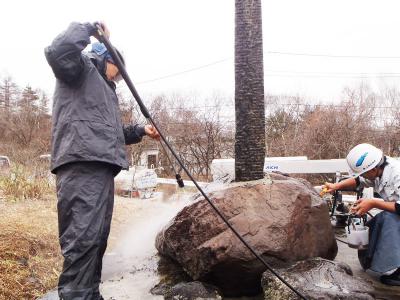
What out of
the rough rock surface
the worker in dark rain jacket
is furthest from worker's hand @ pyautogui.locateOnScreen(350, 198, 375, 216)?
the worker in dark rain jacket

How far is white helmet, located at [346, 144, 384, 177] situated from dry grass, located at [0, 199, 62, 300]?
3.21 metres

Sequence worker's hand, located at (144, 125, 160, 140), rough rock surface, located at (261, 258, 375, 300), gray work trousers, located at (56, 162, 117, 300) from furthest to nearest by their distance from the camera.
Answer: worker's hand, located at (144, 125, 160, 140), rough rock surface, located at (261, 258, 375, 300), gray work trousers, located at (56, 162, 117, 300)

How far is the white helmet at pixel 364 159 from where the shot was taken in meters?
4.07

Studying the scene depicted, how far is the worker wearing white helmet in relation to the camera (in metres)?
3.77

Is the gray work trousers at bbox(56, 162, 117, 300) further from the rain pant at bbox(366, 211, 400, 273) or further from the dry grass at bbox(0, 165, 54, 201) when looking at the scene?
the dry grass at bbox(0, 165, 54, 201)

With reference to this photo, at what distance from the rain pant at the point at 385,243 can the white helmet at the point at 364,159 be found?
471 mm

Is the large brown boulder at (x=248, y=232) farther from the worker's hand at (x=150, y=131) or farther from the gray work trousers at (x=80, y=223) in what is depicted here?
the gray work trousers at (x=80, y=223)

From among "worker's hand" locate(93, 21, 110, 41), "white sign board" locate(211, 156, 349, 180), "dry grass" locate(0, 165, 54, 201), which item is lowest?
"dry grass" locate(0, 165, 54, 201)

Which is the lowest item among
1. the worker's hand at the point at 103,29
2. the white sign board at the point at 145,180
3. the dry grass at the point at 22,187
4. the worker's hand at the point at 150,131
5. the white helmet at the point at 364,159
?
the white sign board at the point at 145,180

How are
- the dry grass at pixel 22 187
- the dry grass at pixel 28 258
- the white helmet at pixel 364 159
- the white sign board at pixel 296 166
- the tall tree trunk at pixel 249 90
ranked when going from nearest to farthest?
1. the dry grass at pixel 28 258
2. the white helmet at pixel 364 159
3. the tall tree trunk at pixel 249 90
4. the white sign board at pixel 296 166
5. the dry grass at pixel 22 187

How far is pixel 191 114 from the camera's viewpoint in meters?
26.8

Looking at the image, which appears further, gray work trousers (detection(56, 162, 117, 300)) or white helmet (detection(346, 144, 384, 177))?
white helmet (detection(346, 144, 384, 177))

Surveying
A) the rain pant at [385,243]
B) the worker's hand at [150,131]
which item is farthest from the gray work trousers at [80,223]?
the rain pant at [385,243]

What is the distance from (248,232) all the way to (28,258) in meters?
2.44
